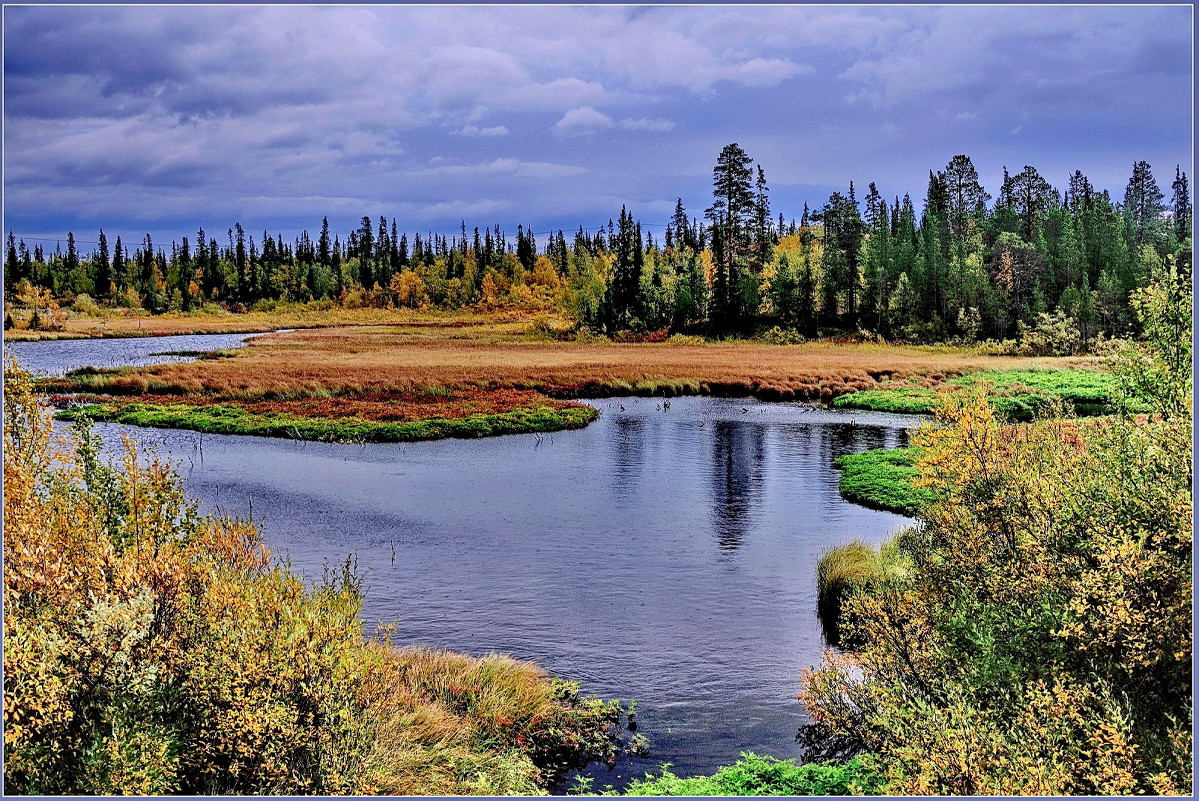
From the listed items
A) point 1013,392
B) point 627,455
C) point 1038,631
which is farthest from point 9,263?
point 1038,631

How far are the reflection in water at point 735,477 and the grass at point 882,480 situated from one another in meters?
3.00

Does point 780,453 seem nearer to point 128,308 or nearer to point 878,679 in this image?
point 878,679

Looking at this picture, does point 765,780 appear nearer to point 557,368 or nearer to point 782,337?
point 557,368

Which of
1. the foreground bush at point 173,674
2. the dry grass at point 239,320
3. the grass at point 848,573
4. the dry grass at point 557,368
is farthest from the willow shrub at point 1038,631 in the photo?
the dry grass at point 239,320

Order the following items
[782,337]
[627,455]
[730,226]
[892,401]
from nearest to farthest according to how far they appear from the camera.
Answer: [627,455], [892,401], [782,337], [730,226]

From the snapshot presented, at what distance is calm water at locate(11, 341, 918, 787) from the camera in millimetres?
15109

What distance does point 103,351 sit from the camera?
2530 inches

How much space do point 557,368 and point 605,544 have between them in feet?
130

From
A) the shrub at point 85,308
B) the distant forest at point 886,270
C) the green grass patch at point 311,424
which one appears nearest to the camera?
the green grass patch at point 311,424

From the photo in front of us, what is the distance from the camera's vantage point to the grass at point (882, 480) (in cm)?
2760

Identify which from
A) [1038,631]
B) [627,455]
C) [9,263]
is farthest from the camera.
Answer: [9,263]

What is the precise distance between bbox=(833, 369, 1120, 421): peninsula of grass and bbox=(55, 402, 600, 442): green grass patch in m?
17.6

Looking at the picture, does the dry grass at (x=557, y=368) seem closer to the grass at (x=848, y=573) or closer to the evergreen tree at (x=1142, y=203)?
the evergreen tree at (x=1142, y=203)

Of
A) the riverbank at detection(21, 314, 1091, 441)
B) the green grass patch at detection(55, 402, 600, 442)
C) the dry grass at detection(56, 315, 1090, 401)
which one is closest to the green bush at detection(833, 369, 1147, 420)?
the riverbank at detection(21, 314, 1091, 441)
